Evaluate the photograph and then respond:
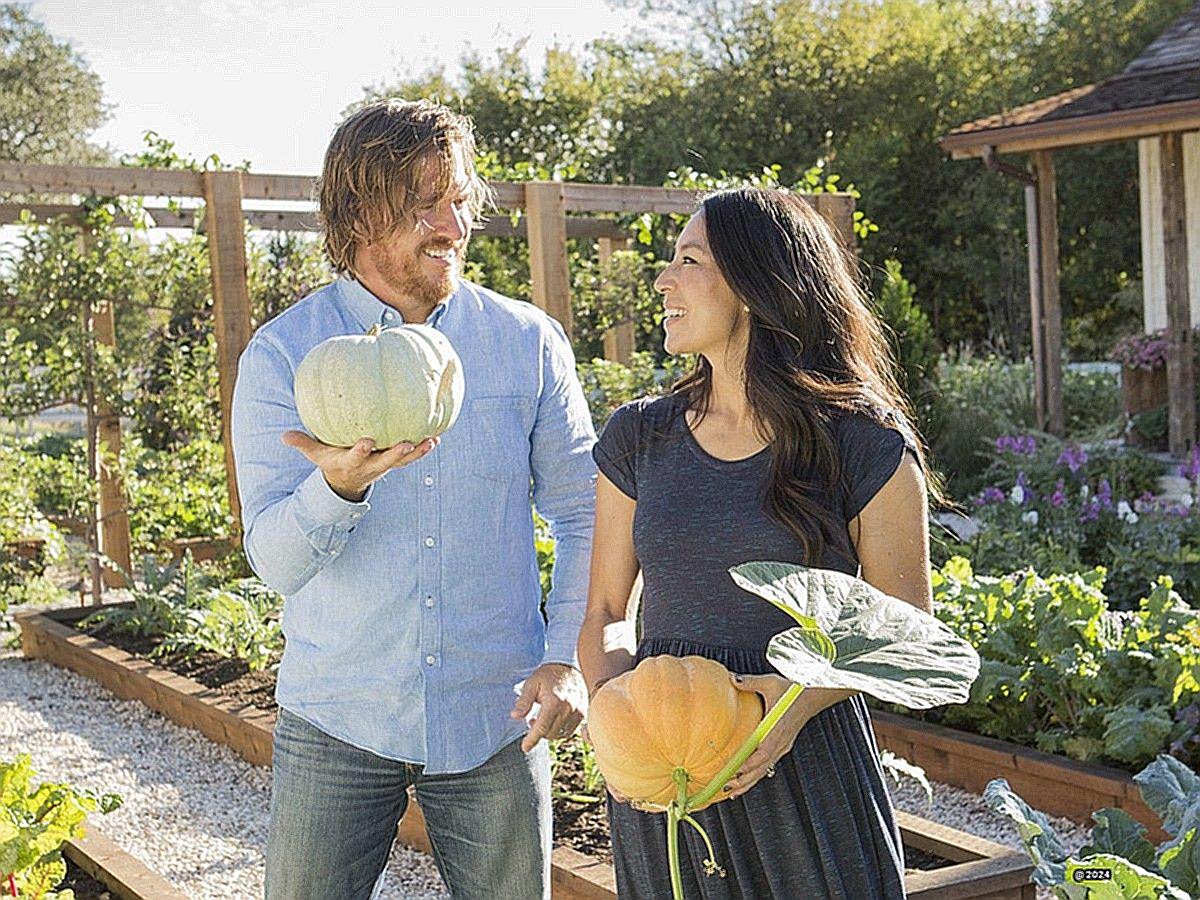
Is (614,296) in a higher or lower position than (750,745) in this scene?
higher

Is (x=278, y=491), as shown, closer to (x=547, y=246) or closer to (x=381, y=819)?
(x=381, y=819)

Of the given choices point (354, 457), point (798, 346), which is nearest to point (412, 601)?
point (354, 457)

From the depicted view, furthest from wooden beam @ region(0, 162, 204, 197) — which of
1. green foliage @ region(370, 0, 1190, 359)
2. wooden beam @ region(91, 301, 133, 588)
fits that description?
green foliage @ region(370, 0, 1190, 359)

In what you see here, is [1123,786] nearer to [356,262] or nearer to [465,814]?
[465,814]

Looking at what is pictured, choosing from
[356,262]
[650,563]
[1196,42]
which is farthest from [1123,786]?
[1196,42]

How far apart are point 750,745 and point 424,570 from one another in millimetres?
924

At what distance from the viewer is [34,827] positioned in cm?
268

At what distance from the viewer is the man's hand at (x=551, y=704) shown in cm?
200

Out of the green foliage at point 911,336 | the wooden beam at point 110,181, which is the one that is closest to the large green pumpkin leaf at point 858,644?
the wooden beam at point 110,181

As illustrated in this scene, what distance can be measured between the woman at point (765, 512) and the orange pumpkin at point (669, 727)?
0.40m

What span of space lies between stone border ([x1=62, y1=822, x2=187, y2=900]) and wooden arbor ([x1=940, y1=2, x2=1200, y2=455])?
812cm

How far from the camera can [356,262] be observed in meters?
2.13

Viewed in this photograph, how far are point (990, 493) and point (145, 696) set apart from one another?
3.93 m

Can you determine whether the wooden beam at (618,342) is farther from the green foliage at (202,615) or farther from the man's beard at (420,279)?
the man's beard at (420,279)
